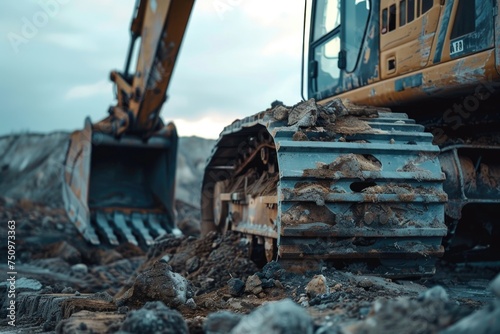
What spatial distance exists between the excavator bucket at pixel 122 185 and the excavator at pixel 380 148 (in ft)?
10.1

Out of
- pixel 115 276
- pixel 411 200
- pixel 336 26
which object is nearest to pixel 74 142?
pixel 115 276

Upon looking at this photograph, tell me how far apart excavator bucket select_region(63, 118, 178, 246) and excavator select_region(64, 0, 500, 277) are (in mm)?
3068

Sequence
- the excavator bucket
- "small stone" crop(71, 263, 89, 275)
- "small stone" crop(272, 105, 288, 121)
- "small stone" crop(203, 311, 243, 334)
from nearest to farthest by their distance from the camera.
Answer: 1. "small stone" crop(203, 311, 243, 334)
2. "small stone" crop(272, 105, 288, 121)
3. "small stone" crop(71, 263, 89, 275)
4. the excavator bucket

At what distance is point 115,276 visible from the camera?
22.9 ft

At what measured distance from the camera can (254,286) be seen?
3.71 m

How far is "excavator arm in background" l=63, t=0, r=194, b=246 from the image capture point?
843cm

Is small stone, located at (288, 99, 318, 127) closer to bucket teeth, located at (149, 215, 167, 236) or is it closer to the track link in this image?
the track link

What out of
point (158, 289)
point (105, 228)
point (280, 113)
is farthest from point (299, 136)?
point (105, 228)

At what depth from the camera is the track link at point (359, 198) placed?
3.72 metres

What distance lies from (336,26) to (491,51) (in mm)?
1931

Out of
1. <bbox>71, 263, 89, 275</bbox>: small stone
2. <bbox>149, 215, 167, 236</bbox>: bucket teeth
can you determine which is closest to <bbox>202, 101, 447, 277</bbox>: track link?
<bbox>71, 263, 89, 275</bbox>: small stone

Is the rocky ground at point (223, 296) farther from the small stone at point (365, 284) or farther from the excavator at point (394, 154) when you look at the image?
the excavator at point (394, 154)

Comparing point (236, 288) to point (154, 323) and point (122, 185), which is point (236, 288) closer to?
point (154, 323)

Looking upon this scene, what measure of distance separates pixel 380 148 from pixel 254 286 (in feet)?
3.68
